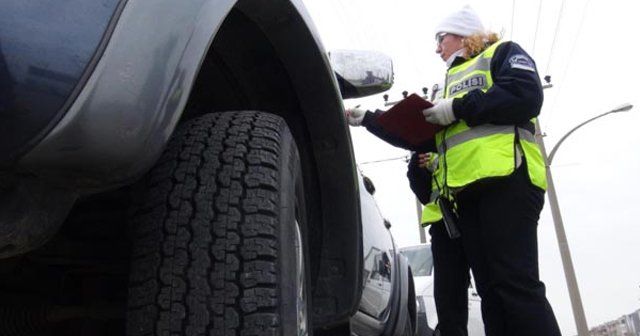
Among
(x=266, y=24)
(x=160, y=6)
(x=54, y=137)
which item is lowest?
(x=54, y=137)


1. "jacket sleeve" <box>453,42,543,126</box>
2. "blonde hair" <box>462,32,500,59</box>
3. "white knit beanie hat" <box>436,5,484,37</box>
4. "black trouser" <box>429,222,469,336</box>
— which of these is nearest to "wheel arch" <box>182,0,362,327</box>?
"jacket sleeve" <box>453,42,543,126</box>

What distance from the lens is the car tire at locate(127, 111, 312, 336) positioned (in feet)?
4.11

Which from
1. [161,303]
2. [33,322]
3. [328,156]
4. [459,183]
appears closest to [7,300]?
[33,322]

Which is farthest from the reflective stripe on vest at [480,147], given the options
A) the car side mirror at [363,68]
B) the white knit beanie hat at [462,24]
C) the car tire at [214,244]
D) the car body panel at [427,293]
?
the car body panel at [427,293]

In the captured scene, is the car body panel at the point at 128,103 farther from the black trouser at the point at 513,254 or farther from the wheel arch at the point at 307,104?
the black trouser at the point at 513,254

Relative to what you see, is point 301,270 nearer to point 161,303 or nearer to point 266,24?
point 161,303

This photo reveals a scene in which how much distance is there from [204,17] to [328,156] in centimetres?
85

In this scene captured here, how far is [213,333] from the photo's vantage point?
4.08 ft

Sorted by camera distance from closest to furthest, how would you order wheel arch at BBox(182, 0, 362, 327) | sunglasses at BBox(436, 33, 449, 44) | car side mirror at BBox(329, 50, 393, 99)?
wheel arch at BBox(182, 0, 362, 327) < car side mirror at BBox(329, 50, 393, 99) < sunglasses at BBox(436, 33, 449, 44)

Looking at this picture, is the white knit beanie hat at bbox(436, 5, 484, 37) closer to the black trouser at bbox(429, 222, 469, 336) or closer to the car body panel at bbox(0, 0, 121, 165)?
the black trouser at bbox(429, 222, 469, 336)

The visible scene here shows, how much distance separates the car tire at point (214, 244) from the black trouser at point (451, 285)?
1818 mm

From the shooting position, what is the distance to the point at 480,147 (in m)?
2.72

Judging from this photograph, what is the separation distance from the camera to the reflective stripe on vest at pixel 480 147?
2.67 metres

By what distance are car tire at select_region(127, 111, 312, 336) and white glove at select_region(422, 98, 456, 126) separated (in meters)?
1.51
